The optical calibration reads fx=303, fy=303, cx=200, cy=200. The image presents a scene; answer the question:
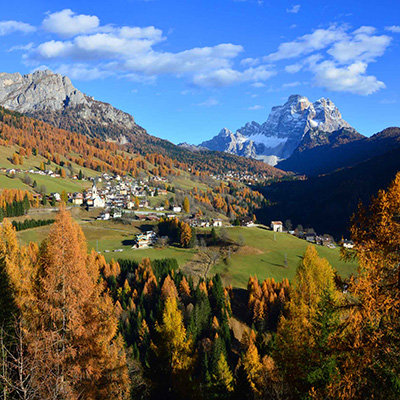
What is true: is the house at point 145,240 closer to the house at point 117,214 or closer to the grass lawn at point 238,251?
the grass lawn at point 238,251

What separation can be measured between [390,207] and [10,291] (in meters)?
22.5

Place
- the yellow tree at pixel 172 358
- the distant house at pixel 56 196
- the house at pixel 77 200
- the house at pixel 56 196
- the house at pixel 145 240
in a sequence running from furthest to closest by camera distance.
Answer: the house at pixel 77 200 → the distant house at pixel 56 196 → the house at pixel 56 196 → the house at pixel 145 240 → the yellow tree at pixel 172 358

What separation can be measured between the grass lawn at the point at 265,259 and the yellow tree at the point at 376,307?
78.2 metres

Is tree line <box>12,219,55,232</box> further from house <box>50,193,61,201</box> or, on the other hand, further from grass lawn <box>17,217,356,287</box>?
house <box>50,193,61,201</box>

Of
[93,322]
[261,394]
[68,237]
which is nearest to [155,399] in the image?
[261,394]

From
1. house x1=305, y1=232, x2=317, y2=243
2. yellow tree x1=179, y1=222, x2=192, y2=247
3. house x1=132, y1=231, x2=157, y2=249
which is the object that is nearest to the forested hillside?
yellow tree x1=179, y1=222, x2=192, y2=247

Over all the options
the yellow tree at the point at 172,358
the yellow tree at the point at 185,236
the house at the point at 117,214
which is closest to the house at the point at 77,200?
the house at the point at 117,214

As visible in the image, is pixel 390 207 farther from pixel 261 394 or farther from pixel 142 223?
pixel 142 223

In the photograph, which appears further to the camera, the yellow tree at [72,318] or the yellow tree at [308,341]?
the yellow tree at [72,318]

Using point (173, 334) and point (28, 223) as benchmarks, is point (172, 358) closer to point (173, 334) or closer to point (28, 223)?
point (173, 334)

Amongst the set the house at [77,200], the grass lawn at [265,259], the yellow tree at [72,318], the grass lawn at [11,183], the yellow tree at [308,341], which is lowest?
the grass lawn at [265,259]

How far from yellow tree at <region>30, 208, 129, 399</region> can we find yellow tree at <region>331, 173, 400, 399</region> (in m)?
12.3

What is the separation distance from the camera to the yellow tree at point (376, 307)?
990cm

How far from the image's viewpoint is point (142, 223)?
142m
